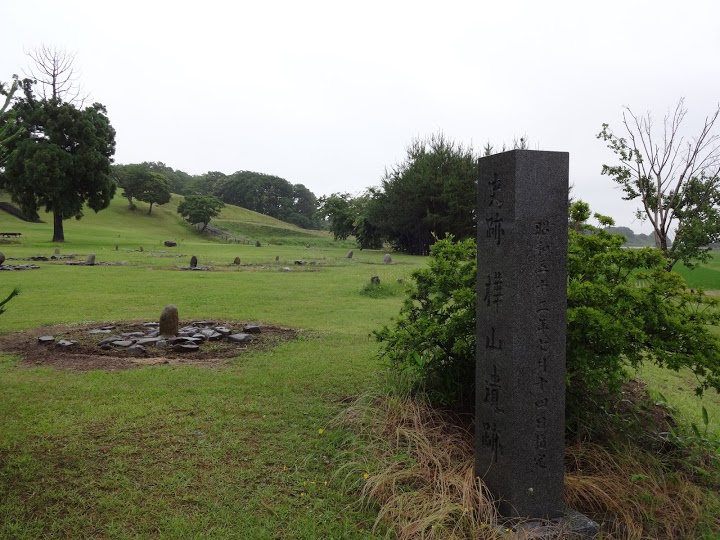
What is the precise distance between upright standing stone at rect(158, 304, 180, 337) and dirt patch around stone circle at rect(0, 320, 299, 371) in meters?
0.65

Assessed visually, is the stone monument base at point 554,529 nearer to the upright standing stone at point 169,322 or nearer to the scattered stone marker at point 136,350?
the scattered stone marker at point 136,350

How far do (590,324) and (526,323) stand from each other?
1.14 m

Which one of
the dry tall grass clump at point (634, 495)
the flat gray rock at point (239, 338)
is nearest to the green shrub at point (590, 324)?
the dry tall grass clump at point (634, 495)

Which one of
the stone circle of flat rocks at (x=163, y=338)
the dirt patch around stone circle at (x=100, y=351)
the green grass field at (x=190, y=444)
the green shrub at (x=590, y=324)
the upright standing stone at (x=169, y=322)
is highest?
the green shrub at (x=590, y=324)

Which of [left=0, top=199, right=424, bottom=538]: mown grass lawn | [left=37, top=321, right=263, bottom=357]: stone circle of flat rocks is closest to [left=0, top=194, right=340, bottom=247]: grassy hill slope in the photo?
[left=37, top=321, right=263, bottom=357]: stone circle of flat rocks

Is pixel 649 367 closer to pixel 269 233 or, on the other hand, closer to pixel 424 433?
pixel 424 433

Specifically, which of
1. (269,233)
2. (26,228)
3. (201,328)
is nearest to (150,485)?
(201,328)

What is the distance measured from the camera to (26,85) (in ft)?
105

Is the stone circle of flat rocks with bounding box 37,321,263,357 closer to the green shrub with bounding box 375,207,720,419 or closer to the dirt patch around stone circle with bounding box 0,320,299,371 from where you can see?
the dirt patch around stone circle with bounding box 0,320,299,371

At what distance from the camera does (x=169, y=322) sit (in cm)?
856

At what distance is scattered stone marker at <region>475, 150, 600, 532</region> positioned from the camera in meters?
3.26

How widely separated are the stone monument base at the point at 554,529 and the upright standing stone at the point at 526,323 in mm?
60

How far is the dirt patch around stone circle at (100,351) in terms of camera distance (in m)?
7.13

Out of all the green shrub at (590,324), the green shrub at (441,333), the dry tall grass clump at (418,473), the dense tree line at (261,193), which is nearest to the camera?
the dry tall grass clump at (418,473)
